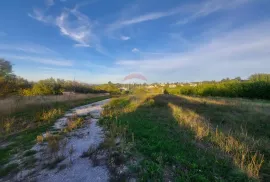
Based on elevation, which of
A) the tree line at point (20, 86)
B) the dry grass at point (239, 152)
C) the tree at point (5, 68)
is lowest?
the dry grass at point (239, 152)

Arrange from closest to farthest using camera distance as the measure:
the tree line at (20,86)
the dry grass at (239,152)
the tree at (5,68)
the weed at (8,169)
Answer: the dry grass at (239,152)
the weed at (8,169)
the tree line at (20,86)
the tree at (5,68)

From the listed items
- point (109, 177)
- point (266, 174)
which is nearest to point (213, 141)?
point (266, 174)

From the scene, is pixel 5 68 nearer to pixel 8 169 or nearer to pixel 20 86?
pixel 20 86

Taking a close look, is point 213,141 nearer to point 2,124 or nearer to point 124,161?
point 124,161

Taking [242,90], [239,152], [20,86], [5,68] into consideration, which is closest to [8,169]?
[239,152]

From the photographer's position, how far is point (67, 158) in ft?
13.6

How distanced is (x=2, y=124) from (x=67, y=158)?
664 centimetres

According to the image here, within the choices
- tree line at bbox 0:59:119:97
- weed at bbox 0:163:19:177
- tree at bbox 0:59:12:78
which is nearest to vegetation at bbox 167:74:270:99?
tree line at bbox 0:59:119:97

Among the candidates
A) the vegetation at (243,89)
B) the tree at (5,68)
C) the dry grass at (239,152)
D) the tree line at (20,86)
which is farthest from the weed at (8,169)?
the vegetation at (243,89)

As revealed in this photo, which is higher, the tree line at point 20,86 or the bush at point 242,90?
the tree line at point 20,86

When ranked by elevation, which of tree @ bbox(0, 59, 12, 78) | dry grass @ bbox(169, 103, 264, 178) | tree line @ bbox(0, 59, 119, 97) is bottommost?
dry grass @ bbox(169, 103, 264, 178)

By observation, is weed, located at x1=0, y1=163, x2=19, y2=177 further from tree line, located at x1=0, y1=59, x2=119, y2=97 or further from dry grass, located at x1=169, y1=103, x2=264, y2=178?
tree line, located at x1=0, y1=59, x2=119, y2=97

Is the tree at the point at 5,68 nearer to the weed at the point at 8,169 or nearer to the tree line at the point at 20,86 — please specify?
the tree line at the point at 20,86

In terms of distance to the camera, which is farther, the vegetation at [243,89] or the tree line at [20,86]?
the vegetation at [243,89]
